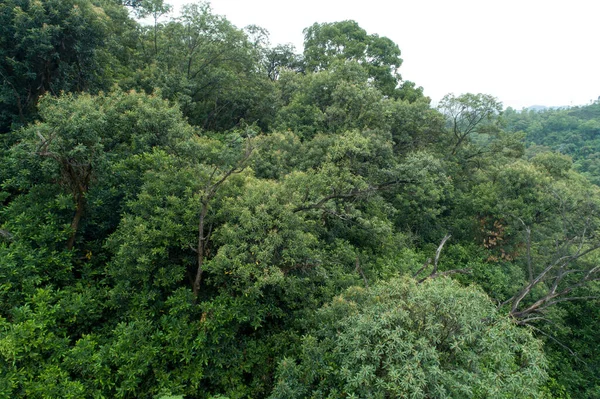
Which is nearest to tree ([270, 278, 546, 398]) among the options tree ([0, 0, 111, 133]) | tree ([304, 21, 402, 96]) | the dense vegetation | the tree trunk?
the dense vegetation

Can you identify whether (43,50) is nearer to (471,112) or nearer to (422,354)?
(422,354)

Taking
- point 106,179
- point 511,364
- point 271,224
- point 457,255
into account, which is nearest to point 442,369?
point 511,364

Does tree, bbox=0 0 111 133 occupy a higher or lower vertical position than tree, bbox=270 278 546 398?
higher

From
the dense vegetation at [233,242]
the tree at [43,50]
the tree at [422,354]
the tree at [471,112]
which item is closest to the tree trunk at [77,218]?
the dense vegetation at [233,242]

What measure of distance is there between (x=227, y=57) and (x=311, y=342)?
14.5 meters

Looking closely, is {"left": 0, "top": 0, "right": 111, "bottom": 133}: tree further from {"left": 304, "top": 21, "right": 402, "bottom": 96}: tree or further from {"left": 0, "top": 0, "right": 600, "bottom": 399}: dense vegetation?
{"left": 304, "top": 21, "right": 402, "bottom": 96}: tree

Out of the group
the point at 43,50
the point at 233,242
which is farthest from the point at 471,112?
the point at 43,50

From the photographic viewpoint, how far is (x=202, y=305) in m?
6.59

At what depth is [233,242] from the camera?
6.77 metres

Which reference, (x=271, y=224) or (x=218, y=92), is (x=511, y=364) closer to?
(x=271, y=224)

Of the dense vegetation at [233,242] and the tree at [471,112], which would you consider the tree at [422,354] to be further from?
the tree at [471,112]

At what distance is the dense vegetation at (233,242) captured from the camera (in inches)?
212

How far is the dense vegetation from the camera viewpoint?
17.6 ft

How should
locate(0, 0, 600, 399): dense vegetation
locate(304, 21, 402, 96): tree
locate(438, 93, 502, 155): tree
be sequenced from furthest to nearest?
locate(304, 21, 402, 96): tree → locate(438, 93, 502, 155): tree → locate(0, 0, 600, 399): dense vegetation
